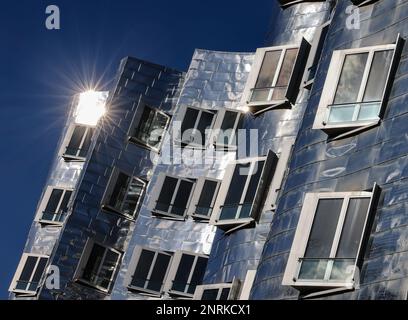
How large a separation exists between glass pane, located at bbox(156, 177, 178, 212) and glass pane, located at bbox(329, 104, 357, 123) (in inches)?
637

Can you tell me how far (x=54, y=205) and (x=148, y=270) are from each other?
967 cm

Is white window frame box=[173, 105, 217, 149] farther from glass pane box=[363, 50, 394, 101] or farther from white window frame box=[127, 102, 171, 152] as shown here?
glass pane box=[363, 50, 394, 101]

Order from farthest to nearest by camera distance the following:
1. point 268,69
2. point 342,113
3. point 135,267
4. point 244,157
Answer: point 135,267 → point 268,69 → point 244,157 → point 342,113

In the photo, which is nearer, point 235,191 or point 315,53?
point 235,191

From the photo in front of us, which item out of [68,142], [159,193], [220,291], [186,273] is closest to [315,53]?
[220,291]

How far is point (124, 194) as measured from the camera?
45094 millimetres

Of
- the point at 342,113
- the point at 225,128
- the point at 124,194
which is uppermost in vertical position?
the point at 225,128

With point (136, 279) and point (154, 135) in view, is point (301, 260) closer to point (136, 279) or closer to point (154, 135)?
point (136, 279)

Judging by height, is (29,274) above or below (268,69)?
below

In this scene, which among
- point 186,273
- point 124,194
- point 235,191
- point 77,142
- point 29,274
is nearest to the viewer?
point 235,191

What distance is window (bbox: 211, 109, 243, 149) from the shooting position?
41.5 metres

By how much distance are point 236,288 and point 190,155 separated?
11.9 meters

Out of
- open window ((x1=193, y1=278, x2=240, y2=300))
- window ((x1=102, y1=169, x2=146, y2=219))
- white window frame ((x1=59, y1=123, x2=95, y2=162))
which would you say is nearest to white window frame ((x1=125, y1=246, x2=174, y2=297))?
window ((x1=102, y1=169, x2=146, y2=219))

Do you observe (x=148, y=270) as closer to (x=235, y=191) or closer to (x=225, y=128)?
(x=225, y=128)
